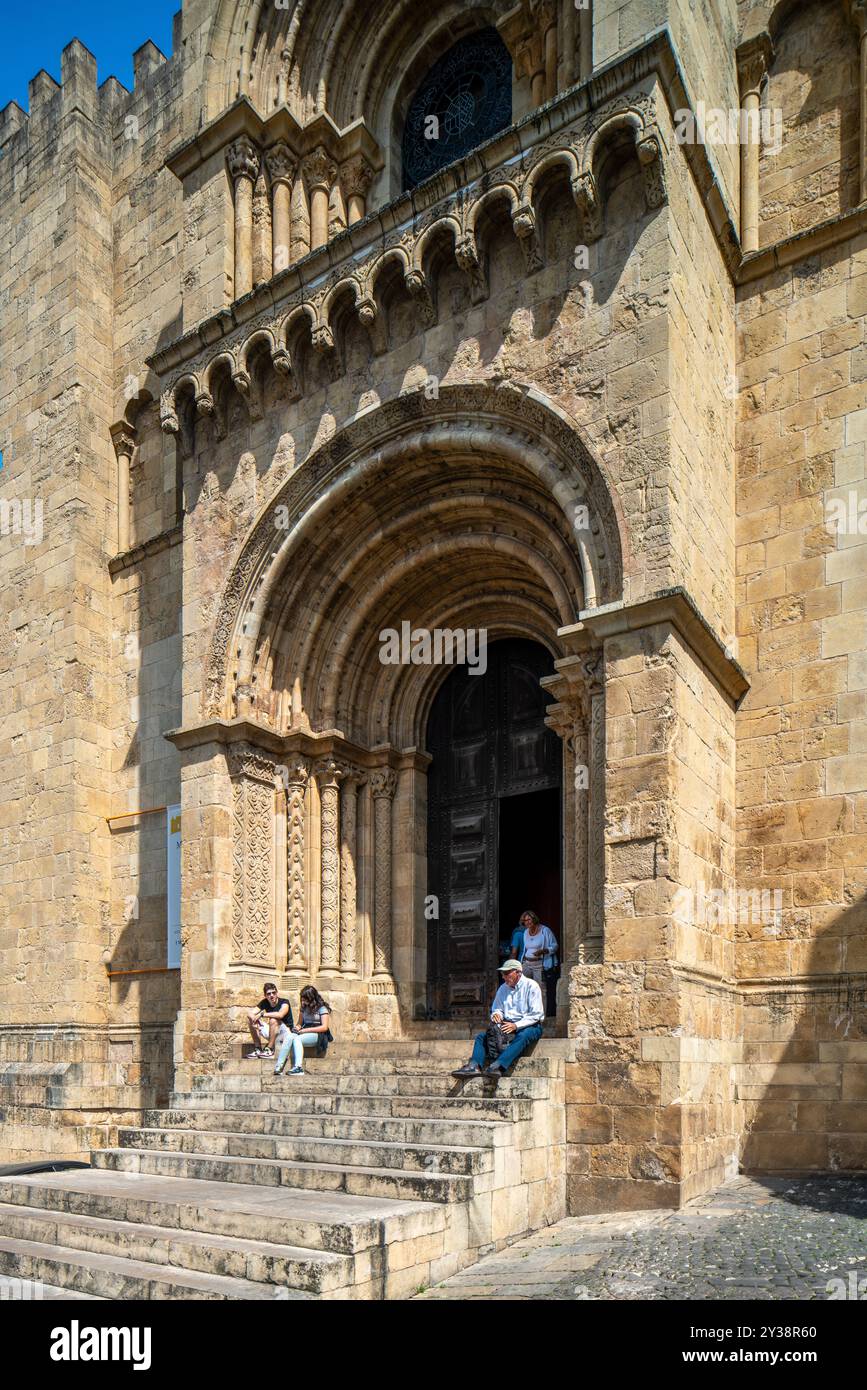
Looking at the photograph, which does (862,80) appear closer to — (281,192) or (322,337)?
(322,337)

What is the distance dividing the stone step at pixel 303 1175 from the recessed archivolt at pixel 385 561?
484cm

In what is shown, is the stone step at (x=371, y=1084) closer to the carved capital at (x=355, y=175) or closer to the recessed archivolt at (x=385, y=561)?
the recessed archivolt at (x=385, y=561)

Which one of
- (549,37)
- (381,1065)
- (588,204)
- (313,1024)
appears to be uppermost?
(549,37)

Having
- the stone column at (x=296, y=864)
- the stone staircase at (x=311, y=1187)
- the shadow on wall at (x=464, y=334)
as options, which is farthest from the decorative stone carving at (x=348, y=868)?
the shadow on wall at (x=464, y=334)

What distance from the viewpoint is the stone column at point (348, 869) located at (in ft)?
43.0

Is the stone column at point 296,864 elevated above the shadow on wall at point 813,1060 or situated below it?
above

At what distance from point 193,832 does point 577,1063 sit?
5233 mm

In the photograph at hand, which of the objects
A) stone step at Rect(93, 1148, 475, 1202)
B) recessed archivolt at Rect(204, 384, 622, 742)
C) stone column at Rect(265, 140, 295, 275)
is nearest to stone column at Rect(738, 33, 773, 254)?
recessed archivolt at Rect(204, 384, 622, 742)

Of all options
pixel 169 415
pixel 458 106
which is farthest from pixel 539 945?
pixel 458 106

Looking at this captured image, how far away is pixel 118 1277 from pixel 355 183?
40.9 feet

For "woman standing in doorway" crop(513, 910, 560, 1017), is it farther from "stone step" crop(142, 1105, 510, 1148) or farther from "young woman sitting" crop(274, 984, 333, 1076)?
"stone step" crop(142, 1105, 510, 1148)

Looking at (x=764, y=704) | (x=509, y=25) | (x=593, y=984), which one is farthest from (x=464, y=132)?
(x=593, y=984)

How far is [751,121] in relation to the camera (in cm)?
1245
